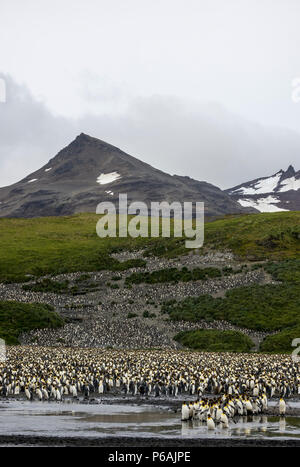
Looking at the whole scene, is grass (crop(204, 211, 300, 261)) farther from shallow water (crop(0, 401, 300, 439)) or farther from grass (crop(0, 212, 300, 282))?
shallow water (crop(0, 401, 300, 439))

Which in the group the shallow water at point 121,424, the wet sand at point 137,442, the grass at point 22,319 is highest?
the grass at point 22,319

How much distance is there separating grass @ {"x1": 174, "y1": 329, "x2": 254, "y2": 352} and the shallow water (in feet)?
125

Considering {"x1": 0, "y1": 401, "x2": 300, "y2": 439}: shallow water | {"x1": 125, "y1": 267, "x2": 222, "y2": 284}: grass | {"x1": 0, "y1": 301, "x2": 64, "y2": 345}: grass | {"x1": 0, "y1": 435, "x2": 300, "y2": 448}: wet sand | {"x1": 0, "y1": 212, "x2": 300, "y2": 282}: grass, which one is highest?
{"x1": 0, "y1": 212, "x2": 300, "y2": 282}: grass

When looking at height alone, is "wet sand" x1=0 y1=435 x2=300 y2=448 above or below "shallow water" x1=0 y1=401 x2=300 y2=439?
above

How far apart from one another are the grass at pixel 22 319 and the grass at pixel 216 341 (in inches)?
619

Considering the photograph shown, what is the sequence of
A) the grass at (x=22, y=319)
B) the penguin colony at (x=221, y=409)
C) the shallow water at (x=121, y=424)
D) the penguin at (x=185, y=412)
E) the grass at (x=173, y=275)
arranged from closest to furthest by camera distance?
the shallow water at (x=121, y=424)
the penguin colony at (x=221, y=409)
the penguin at (x=185, y=412)
the grass at (x=22, y=319)
the grass at (x=173, y=275)

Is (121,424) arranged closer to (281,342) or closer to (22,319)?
(281,342)

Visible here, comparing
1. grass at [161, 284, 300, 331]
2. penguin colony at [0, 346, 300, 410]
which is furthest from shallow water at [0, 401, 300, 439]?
grass at [161, 284, 300, 331]

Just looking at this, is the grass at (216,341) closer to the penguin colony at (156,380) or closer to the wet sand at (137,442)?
the penguin colony at (156,380)

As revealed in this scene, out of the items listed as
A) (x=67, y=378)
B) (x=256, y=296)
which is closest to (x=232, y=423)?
(x=67, y=378)

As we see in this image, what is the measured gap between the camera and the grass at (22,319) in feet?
244

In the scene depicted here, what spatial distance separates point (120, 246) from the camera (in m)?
121

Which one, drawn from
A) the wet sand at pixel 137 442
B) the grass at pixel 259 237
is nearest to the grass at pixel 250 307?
the grass at pixel 259 237

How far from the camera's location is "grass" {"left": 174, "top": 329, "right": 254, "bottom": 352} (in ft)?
226
